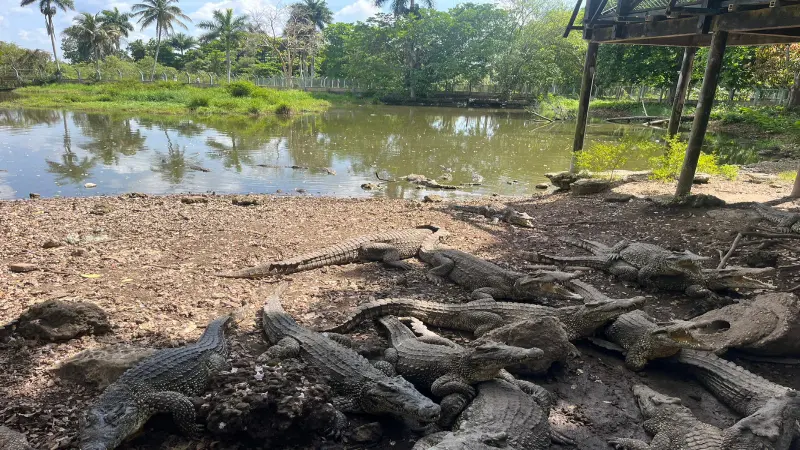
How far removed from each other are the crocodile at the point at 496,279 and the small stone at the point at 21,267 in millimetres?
4458

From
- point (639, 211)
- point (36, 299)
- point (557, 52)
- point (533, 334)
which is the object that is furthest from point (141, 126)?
point (557, 52)

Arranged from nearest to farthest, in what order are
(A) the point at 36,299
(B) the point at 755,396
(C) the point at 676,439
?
(C) the point at 676,439 < (B) the point at 755,396 < (A) the point at 36,299

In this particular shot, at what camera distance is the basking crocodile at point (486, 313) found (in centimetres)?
413

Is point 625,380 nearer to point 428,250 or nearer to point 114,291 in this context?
point 428,250

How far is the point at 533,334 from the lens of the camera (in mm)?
3658

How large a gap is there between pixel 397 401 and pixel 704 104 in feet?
24.5

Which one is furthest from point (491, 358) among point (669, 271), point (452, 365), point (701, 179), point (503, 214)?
point (701, 179)

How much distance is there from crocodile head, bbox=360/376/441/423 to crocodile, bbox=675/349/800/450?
1746 millimetres

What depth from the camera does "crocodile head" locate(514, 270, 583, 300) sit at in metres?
4.87

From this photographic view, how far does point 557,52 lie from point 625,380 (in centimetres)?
4339

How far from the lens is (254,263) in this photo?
5.82 meters

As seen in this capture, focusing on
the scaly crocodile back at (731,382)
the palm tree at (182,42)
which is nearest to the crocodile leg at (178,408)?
the scaly crocodile back at (731,382)

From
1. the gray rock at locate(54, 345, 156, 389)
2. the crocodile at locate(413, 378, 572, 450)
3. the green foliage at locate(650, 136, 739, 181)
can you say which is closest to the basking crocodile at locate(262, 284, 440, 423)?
the crocodile at locate(413, 378, 572, 450)

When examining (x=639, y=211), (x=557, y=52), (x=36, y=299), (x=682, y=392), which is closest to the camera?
(x=682, y=392)
